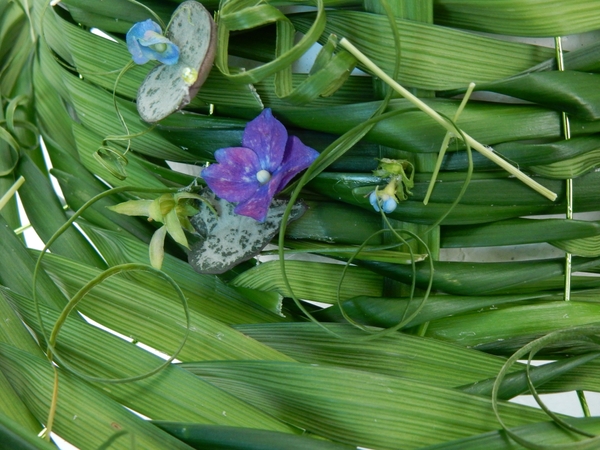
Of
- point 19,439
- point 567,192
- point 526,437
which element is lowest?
point 19,439

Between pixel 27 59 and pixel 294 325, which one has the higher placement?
pixel 27 59

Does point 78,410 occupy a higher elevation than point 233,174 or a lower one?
lower

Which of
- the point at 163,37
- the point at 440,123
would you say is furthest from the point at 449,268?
the point at 163,37

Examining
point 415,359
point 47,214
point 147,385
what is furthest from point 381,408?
point 47,214

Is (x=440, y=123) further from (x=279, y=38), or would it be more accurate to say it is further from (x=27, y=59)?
(x=27, y=59)

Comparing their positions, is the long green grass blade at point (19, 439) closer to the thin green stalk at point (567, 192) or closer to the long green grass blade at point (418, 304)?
the long green grass blade at point (418, 304)

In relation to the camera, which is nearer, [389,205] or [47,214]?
[389,205]

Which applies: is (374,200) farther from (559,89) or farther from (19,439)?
(19,439)

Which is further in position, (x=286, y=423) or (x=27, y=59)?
(x=27, y=59)
